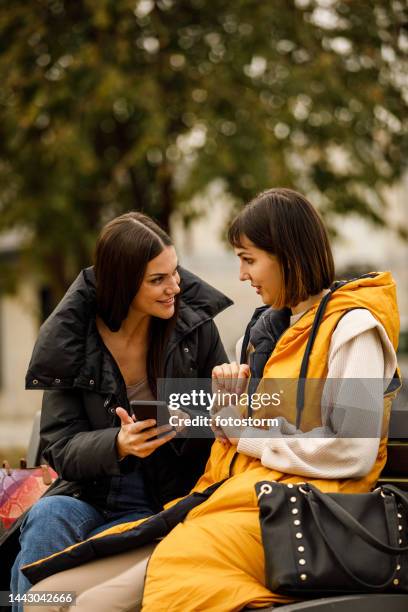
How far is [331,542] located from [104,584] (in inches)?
27.1

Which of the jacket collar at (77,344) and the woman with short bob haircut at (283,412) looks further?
the jacket collar at (77,344)

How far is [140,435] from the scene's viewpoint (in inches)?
124

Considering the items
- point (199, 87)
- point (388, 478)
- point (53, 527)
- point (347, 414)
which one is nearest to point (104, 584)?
point (53, 527)

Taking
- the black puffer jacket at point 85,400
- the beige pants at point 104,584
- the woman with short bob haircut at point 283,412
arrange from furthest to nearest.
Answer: the black puffer jacket at point 85,400
the beige pants at point 104,584
the woman with short bob haircut at point 283,412

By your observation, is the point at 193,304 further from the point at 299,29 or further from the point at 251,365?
the point at 299,29

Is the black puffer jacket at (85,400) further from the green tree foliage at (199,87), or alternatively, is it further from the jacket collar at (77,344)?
the green tree foliage at (199,87)

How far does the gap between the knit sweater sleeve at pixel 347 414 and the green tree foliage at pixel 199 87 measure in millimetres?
6868

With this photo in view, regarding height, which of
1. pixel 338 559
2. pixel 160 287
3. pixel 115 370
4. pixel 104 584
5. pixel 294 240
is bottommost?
pixel 104 584

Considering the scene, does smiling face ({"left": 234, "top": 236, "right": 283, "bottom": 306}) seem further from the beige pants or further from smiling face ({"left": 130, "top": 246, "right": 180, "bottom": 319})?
the beige pants

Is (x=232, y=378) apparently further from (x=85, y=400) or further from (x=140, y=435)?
(x=85, y=400)

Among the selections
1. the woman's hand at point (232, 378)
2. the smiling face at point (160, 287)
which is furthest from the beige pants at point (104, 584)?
the smiling face at point (160, 287)

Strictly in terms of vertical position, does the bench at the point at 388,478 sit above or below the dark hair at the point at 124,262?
below

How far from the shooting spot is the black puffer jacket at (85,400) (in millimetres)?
3457

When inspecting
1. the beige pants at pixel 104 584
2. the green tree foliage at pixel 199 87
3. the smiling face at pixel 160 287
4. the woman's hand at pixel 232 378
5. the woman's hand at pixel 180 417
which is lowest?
the beige pants at pixel 104 584
